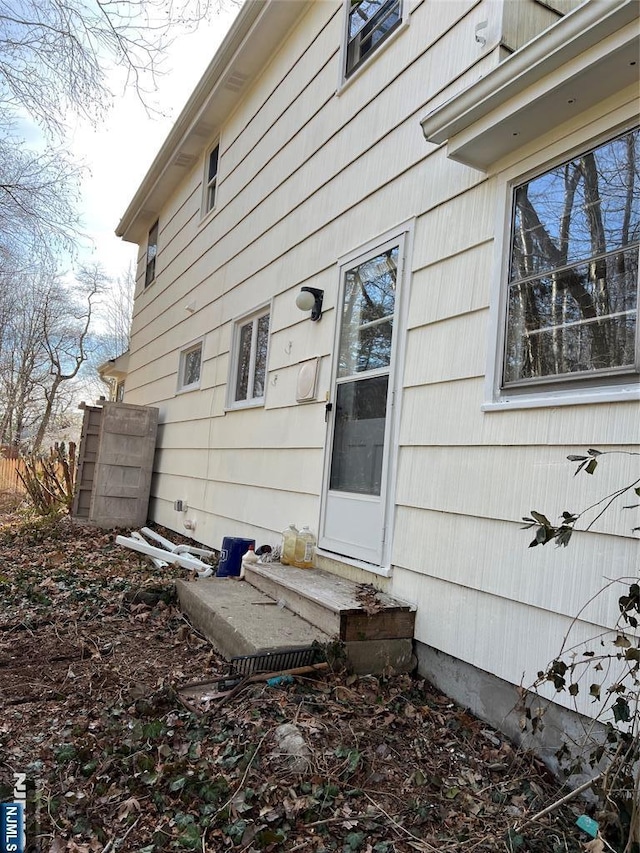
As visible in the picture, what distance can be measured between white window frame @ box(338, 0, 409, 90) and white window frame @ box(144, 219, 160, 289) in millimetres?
6771

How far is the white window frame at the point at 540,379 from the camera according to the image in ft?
8.01

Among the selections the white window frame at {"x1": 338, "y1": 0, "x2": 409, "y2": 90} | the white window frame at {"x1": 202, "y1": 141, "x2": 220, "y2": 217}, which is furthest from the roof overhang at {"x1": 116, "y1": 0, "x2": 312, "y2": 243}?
the white window frame at {"x1": 338, "y1": 0, "x2": 409, "y2": 90}

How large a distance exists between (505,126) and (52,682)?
3.71m

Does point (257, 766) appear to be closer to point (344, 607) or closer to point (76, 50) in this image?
point (344, 607)

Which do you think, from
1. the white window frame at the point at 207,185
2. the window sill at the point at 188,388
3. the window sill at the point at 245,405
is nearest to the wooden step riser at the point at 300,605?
the window sill at the point at 245,405

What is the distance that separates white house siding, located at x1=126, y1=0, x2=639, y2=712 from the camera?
103 inches

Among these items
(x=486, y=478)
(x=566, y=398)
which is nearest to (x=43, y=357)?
(x=486, y=478)

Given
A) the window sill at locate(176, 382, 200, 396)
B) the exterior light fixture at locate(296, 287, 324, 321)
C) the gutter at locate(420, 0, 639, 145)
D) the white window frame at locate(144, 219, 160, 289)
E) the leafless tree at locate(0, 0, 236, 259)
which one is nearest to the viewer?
the gutter at locate(420, 0, 639, 145)

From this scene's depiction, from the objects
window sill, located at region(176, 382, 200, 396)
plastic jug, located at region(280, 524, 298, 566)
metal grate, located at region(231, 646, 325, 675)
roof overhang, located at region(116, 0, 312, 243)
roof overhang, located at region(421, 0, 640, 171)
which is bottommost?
metal grate, located at region(231, 646, 325, 675)

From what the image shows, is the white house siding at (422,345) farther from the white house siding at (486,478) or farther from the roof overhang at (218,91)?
the roof overhang at (218,91)

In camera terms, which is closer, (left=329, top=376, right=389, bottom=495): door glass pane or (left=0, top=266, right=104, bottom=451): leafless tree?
(left=329, top=376, right=389, bottom=495): door glass pane

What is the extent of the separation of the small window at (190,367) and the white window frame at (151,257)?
9.61 ft

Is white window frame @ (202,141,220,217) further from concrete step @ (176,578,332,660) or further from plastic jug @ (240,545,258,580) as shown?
concrete step @ (176,578,332,660)

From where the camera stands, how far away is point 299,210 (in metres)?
5.38
